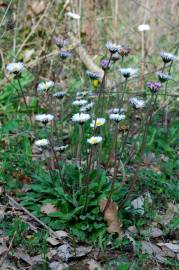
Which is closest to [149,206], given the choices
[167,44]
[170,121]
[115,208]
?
[115,208]

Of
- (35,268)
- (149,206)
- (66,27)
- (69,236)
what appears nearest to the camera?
(35,268)

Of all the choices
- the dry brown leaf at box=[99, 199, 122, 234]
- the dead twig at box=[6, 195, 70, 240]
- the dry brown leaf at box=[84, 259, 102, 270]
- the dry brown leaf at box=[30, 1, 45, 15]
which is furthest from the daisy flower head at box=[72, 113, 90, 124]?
the dry brown leaf at box=[30, 1, 45, 15]

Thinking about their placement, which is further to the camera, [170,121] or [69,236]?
[170,121]

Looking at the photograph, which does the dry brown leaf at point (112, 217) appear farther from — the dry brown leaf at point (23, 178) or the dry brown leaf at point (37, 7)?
the dry brown leaf at point (37, 7)

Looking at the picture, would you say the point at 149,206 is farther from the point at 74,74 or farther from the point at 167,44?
the point at 167,44

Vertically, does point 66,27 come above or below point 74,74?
above

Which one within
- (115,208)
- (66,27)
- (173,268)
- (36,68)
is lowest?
(173,268)

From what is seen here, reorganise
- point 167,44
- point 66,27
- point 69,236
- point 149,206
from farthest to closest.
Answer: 1. point 167,44
2. point 66,27
3. point 149,206
4. point 69,236
